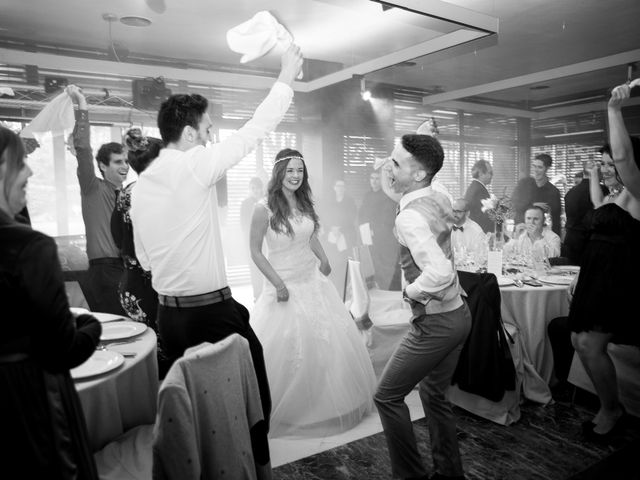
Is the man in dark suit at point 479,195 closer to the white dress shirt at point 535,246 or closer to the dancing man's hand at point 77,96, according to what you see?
the white dress shirt at point 535,246

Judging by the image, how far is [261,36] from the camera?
2277 mm

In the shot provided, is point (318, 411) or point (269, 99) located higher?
point (269, 99)

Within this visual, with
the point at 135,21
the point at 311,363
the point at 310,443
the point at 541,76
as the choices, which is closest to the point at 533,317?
the point at 311,363

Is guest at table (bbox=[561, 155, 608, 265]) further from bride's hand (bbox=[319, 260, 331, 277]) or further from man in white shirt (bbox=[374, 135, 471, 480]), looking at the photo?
man in white shirt (bbox=[374, 135, 471, 480])

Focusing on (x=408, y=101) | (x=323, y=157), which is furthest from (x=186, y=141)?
(x=408, y=101)

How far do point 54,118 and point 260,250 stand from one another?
125 cm

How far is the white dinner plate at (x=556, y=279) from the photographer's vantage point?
123 inches

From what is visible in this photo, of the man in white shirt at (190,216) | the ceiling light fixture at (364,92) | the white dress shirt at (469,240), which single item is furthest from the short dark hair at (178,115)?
the ceiling light fixture at (364,92)

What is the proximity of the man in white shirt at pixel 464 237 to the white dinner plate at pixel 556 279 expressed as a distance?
463mm

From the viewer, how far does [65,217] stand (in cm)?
247

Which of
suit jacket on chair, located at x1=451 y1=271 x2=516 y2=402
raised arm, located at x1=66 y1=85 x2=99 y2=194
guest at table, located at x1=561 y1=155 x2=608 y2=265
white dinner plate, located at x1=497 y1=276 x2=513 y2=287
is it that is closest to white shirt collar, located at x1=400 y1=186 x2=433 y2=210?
suit jacket on chair, located at x1=451 y1=271 x2=516 y2=402

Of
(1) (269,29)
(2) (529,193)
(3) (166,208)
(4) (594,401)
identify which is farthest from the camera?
(2) (529,193)

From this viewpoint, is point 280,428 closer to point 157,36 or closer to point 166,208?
point 166,208

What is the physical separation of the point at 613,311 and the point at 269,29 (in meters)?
2.24
